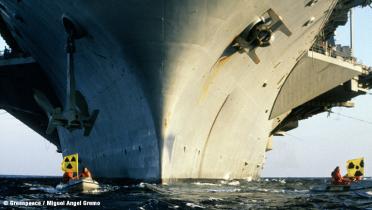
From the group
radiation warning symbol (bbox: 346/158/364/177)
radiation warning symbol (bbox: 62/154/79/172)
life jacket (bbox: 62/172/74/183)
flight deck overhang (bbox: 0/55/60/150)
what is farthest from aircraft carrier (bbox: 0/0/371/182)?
radiation warning symbol (bbox: 346/158/364/177)

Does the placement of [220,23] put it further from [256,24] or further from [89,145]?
[89,145]

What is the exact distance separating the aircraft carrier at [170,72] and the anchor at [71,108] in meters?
0.05

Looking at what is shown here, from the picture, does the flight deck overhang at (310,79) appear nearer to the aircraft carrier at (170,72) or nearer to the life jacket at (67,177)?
the aircraft carrier at (170,72)

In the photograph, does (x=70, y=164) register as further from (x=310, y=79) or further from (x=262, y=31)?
(x=310, y=79)

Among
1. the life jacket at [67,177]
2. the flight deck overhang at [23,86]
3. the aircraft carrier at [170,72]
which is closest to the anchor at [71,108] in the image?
the aircraft carrier at [170,72]

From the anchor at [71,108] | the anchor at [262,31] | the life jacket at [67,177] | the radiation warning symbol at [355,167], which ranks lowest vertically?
the life jacket at [67,177]

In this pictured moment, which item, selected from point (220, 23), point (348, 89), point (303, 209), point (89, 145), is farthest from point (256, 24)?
point (348, 89)

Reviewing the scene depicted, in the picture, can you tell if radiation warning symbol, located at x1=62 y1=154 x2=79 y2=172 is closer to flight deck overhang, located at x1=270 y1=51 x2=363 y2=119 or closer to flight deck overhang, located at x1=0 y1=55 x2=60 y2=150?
flight deck overhang, located at x1=0 y1=55 x2=60 y2=150

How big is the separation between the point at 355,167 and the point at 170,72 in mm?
8682

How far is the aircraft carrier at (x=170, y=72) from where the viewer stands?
1625 centimetres

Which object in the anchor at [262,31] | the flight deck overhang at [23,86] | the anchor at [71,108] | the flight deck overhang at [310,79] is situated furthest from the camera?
the flight deck overhang at [23,86]

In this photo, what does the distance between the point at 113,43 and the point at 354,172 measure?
35.1 feet

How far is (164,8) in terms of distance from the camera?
15.6 m

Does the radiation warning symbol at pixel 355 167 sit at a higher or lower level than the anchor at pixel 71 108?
lower
